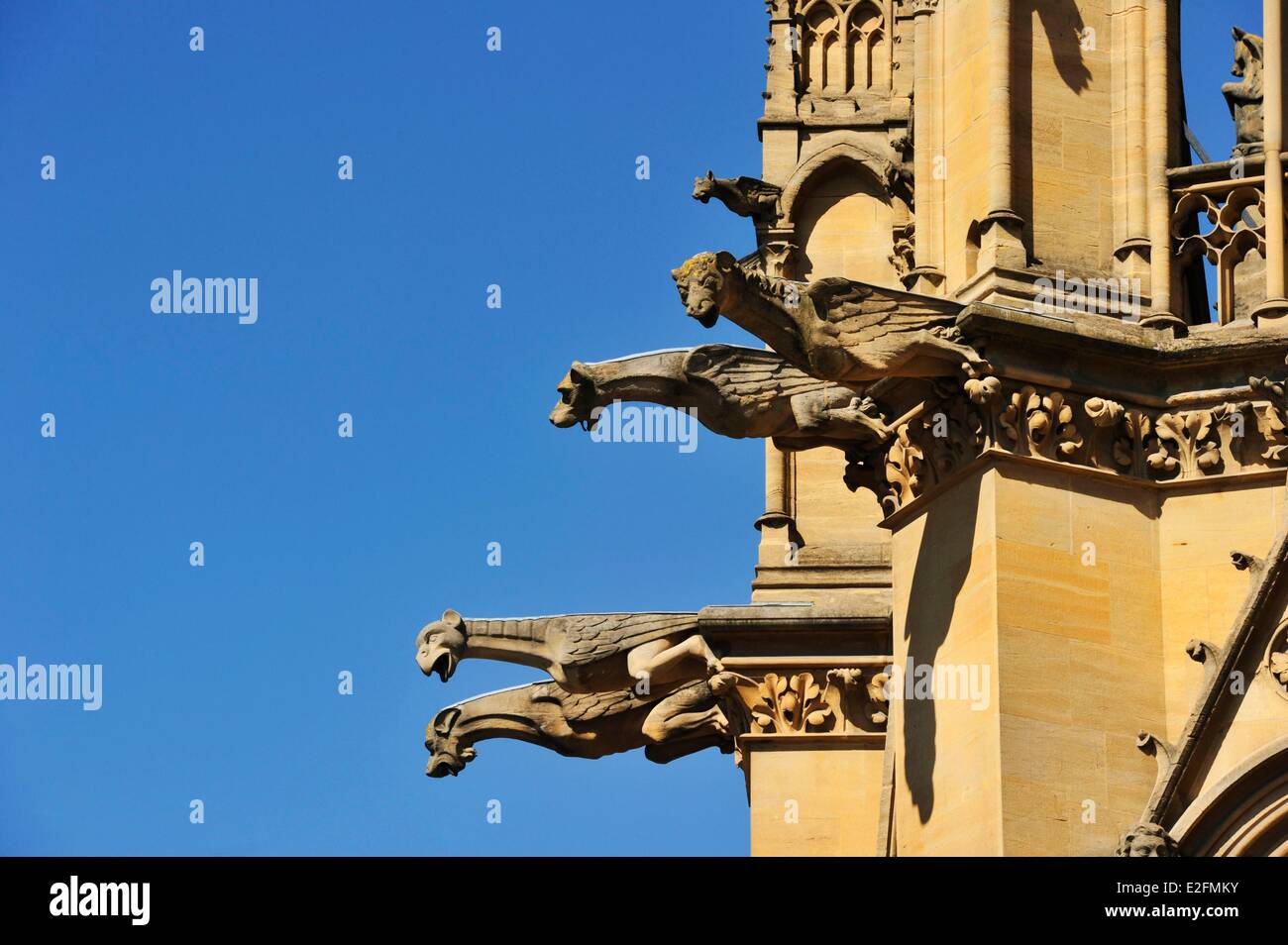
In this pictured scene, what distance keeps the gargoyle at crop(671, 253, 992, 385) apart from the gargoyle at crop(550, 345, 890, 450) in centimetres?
114

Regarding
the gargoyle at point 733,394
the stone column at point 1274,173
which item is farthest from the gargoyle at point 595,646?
the stone column at point 1274,173

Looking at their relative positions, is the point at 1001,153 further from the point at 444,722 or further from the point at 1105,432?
the point at 444,722

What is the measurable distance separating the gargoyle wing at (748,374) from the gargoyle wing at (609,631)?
166 inches

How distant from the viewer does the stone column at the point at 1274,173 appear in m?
20.2

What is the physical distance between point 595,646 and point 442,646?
51.3 inches

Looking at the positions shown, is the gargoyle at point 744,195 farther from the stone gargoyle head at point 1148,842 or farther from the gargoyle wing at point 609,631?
the stone gargoyle head at point 1148,842

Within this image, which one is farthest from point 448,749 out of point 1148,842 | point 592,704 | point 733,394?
point 1148,842

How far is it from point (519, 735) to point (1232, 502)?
908cm

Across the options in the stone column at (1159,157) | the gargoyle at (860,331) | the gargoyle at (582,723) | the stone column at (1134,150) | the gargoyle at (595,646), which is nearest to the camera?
the gargoyle at (860,331)

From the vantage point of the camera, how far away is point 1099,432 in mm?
20312
